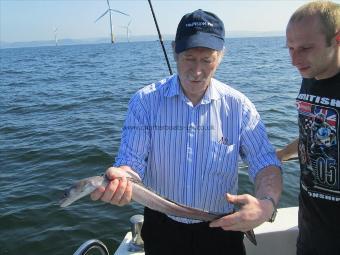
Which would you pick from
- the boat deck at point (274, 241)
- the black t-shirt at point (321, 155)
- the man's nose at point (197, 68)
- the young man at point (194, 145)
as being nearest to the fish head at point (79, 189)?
the young man at point (194, 145)

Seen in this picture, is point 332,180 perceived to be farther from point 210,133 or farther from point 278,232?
point 278,232

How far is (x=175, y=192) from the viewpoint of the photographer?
10.6 ft

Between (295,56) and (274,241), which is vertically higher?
(295,56)

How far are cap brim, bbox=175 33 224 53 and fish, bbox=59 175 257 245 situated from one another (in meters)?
1.05

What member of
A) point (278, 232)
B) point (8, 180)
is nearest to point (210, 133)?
point (278, 232)

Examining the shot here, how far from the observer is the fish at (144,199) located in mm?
2662

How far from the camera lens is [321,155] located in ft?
9.55

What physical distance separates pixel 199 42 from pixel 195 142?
30.9 inches

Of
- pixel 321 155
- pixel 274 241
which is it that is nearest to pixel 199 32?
pixel 321 155

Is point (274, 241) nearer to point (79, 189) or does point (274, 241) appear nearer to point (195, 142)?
point (195, 142)

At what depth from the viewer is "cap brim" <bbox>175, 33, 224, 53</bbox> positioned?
2965 millimetres

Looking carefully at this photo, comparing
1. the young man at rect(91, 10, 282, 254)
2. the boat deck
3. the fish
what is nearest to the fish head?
the fish

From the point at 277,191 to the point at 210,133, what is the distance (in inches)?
26.6

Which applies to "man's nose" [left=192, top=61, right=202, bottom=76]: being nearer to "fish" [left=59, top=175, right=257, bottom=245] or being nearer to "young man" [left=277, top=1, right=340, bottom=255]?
"young man" [left=277, top=1, right=340, bottom=255]
